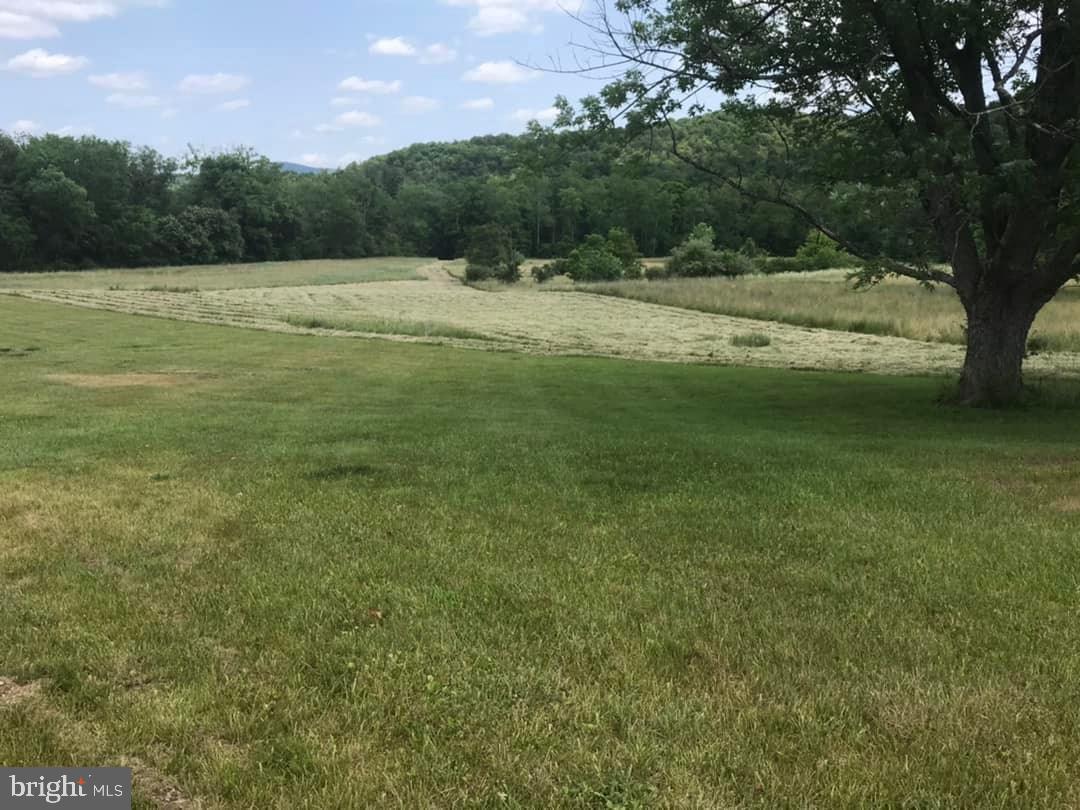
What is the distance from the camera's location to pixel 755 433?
12227mm

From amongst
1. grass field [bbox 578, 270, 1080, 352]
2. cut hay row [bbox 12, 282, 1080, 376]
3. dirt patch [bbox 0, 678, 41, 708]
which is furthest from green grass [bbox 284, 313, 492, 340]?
dirt patch [bbox 0, 678, 41, 708]

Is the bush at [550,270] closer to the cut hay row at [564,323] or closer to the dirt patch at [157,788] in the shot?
the cut hay row at [564,323]

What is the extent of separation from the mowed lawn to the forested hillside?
54.9m

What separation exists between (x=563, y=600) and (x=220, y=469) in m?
5.68

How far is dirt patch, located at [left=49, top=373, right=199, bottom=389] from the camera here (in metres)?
18.0

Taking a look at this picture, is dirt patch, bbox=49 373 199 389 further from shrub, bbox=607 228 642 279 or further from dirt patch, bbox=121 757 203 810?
shrub, bbox=607 228 642 279

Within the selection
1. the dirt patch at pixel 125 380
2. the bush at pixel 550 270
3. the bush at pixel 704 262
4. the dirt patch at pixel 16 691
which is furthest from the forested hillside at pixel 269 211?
the dirt patch at pixel 16 691

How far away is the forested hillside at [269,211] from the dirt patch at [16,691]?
59.6 m

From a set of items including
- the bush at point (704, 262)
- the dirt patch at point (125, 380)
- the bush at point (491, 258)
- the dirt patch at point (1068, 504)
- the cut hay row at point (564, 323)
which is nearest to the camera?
the dirt patch at point (1068, 504)

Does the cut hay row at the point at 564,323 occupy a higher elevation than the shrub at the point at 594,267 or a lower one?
lower

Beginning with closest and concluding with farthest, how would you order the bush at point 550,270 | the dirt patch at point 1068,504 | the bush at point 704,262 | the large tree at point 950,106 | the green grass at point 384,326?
the dirt patch at point 1068,504, the large tree at point 950,106, the green grass at point 384,326, the bush at point 704,262, the bush at point 550,270

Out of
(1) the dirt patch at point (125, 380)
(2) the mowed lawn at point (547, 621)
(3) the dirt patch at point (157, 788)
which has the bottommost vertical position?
(1) the dirt patch at point (125, 380)

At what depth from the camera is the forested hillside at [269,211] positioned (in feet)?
307

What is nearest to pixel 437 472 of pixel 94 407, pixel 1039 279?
pixel 94 407
